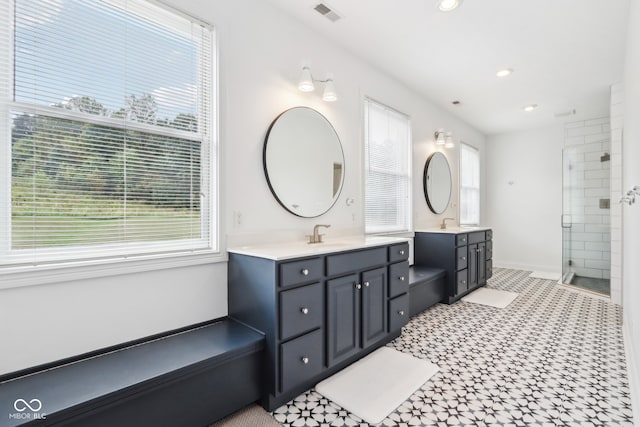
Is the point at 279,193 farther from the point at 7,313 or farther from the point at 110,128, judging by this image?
the point at 7,313

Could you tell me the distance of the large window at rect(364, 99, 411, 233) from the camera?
3.35 metres

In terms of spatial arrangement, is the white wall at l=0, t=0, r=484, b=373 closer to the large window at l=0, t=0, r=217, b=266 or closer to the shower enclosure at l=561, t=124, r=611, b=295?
the large window at l=0, t=0, r=217, b=266

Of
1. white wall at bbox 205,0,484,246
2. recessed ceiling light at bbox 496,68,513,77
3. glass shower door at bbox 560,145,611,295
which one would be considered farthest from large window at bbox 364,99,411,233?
glass shower door at bbox 560,145,611,295

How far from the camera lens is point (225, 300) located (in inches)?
81.9

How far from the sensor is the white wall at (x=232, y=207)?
145 centimetres

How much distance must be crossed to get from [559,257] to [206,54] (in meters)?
6.50

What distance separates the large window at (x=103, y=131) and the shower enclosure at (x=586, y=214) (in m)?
5.34

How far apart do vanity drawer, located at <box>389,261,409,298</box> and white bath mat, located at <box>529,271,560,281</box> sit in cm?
381

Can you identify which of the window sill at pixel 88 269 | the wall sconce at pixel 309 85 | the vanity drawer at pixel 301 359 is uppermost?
the wall sconce at pixel 309 85


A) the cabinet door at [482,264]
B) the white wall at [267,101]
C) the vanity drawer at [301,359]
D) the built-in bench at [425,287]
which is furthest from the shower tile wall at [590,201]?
the vanity drawer at [301,359]

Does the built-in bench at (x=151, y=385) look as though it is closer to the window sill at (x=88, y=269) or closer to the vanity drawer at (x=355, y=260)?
the window sill at (x=88, y=269)

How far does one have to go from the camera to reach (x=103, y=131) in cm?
162

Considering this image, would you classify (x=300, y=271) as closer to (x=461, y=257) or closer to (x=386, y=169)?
(x=386, y=169)

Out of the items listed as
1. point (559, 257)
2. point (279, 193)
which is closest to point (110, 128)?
point (279, 193)
